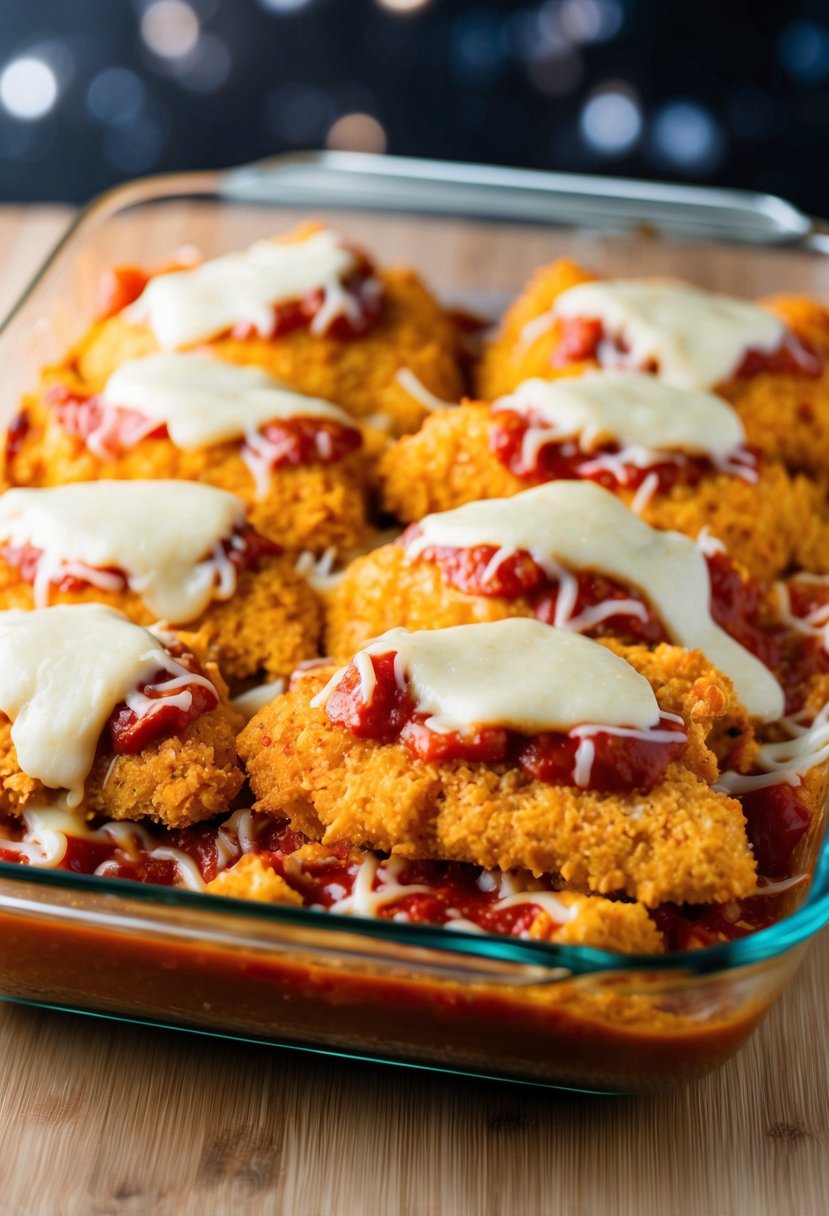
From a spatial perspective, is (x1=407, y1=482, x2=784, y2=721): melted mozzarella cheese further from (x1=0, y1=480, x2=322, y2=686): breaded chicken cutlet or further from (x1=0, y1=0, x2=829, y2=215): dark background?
(x1=0, y1=0, x2=829, y2=215): dark background

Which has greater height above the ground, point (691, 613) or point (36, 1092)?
point (691, 613)

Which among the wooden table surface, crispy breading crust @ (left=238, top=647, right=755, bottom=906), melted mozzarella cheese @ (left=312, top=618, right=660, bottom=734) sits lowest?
the wooden table surface

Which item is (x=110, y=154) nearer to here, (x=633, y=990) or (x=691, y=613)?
(x=691, y=613)

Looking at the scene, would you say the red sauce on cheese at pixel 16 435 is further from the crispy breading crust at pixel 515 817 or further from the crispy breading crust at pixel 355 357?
the crispy breading crust at pixel 515 817

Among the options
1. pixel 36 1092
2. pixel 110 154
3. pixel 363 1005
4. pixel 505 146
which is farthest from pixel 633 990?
pixel 110 154

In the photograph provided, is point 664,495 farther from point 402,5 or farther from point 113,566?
point 402,5

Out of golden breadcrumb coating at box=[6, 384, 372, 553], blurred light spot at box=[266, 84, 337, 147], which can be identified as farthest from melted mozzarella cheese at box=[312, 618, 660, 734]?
blurred light spot at box=[266, 84, 337, 147]

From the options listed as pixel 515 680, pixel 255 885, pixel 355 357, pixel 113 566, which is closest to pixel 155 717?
pixel 255 885
